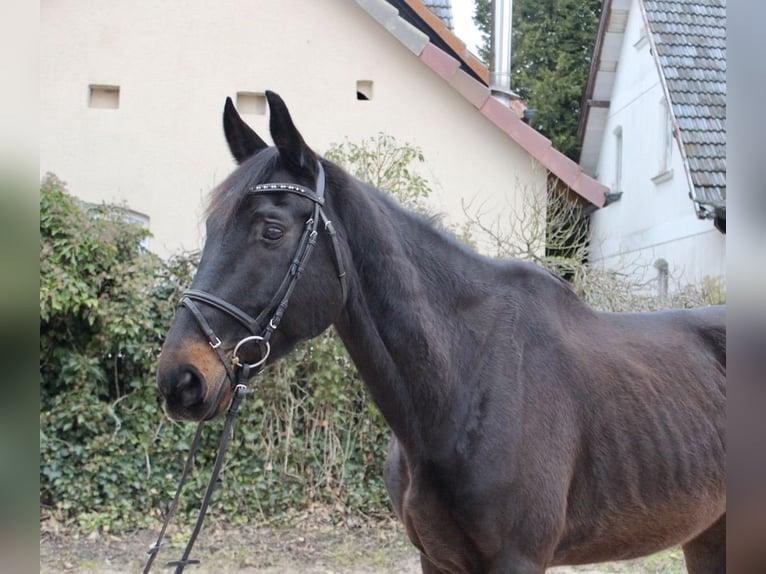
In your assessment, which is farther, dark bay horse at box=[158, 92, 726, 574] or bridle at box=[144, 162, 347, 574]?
dark bay horse at box=[158, 92, 726, 574]

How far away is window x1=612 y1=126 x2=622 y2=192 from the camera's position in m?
17.2

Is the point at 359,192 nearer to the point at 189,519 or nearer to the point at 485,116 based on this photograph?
the point at 189,519

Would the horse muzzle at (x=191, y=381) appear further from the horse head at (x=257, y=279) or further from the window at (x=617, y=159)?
the window at (x=617, y=159)

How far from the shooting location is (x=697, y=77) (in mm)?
13664

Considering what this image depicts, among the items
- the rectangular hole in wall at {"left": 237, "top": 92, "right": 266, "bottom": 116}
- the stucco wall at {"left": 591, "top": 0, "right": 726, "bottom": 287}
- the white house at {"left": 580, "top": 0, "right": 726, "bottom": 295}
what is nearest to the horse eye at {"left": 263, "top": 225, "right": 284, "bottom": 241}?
the rectangular hole in wall at {"left": 237, "top": 92, "right": 266, "bottom": 116}

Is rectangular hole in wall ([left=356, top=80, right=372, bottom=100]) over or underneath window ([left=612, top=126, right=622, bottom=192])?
underneath

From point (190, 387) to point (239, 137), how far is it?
39.7 inches

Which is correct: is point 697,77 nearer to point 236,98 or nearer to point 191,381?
point 236,98

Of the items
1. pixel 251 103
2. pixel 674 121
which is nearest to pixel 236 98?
pixel 251 103

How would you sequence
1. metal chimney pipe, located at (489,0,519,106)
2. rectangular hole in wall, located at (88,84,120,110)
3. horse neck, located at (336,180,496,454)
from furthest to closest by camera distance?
1. metal chimney pipe, located at (489,0,519,106)
2. rectangular hole in wall, located at (88,84,120,110)
3. horse neck, located at (336,180,496,454)

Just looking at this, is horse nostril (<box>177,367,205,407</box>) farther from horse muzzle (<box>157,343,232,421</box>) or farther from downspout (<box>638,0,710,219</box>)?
downspout (<box>638,0,710,219</box>)

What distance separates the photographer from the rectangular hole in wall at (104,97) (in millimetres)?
10328

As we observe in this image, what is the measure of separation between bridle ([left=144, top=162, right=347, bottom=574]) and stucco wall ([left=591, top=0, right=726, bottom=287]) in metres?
10.5
